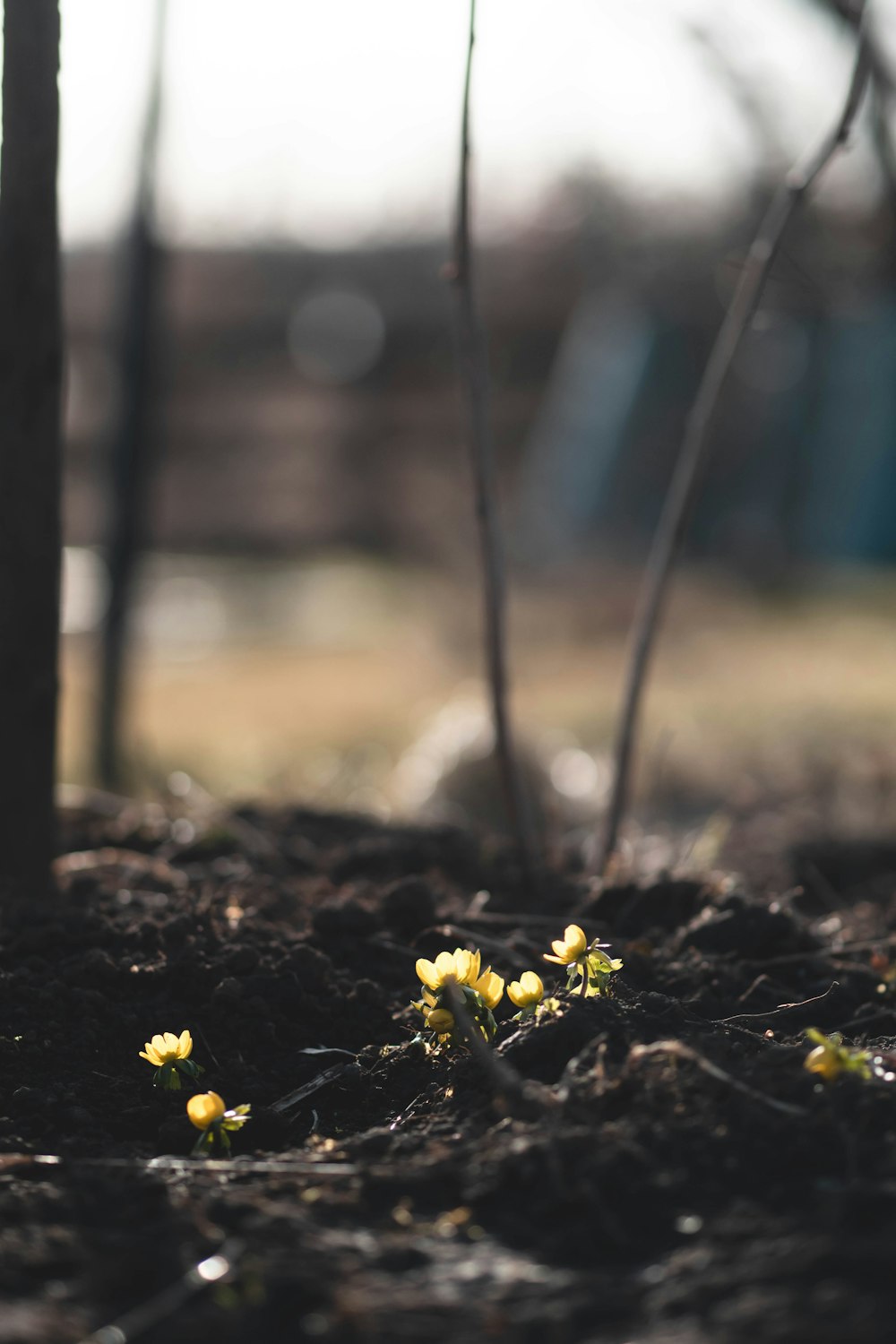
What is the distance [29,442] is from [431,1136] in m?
1.35

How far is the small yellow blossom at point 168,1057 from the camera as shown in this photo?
62.3 inches

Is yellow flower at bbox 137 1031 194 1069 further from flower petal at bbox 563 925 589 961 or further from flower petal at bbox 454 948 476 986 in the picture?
flower petal at bbox 563 925 589 961

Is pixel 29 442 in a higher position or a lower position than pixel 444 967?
higher

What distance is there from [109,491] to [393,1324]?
553cm

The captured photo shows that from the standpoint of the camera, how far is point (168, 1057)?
1.60 m

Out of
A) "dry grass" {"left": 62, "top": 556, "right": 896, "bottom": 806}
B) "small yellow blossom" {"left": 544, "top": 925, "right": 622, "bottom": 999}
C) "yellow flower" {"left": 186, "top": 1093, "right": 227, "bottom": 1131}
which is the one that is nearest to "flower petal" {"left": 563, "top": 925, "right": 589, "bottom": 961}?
"small yellow blossom" {"left": 544, "top": 925, "right": 622, "bottom": 999}

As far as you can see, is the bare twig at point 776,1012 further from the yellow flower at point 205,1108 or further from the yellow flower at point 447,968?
the yellow flower at point 205,1108

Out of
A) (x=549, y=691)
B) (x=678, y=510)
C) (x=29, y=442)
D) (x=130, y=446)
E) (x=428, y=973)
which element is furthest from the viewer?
(x=549, y=691)

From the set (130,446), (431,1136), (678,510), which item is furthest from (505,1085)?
(130,446)

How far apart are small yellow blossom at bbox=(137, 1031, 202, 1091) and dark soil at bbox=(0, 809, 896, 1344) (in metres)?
0.04

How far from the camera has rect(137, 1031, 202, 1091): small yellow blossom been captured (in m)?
1.58

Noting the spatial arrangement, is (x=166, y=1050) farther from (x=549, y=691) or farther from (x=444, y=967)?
(x=549, y=691)

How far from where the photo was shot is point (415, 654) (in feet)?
29.8

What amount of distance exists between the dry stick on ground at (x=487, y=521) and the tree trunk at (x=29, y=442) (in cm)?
70
